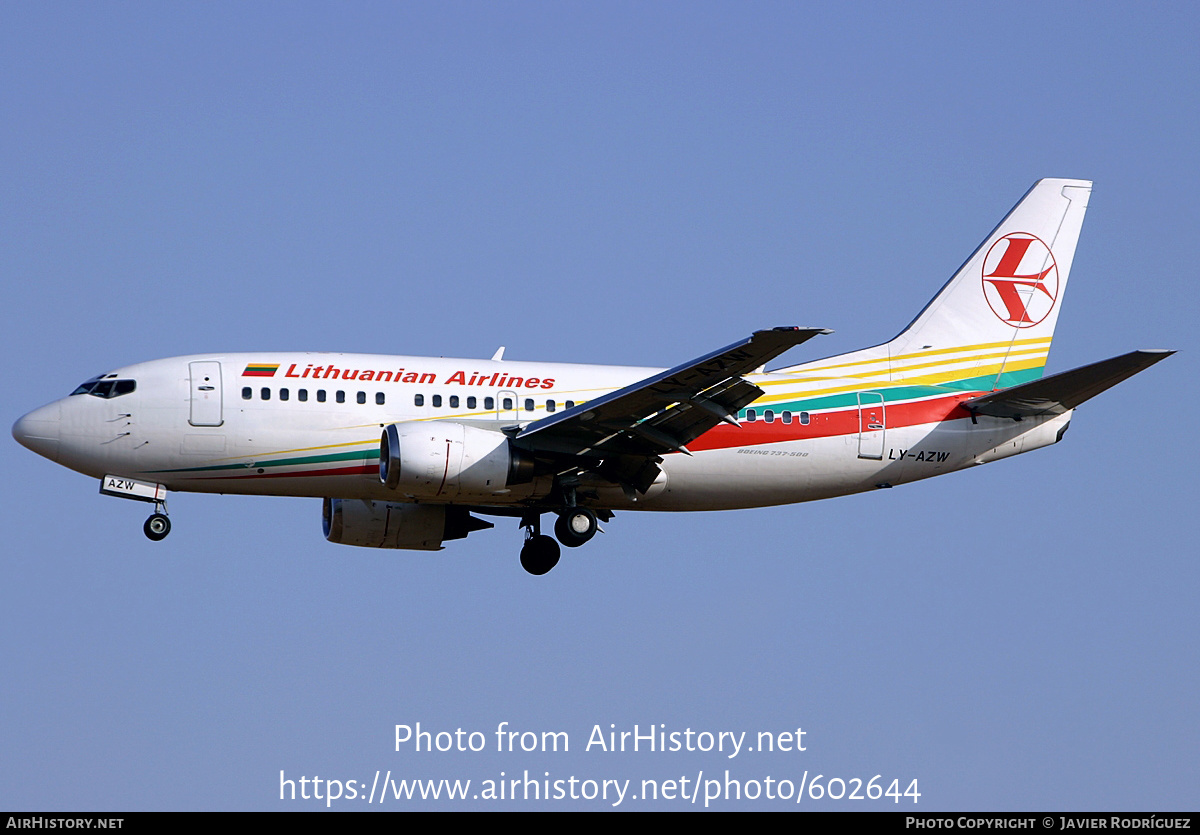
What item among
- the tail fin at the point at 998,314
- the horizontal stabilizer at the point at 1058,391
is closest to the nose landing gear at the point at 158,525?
the tail fin at the point at 998,314

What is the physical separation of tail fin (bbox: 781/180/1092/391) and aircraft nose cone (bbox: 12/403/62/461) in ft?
54.3

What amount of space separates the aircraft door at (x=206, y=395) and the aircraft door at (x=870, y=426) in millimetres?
14401

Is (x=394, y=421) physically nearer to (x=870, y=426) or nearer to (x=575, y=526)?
(x=575, y=526)

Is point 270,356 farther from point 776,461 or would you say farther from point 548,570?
point 776,461

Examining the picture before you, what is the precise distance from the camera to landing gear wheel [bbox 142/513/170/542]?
33562mm

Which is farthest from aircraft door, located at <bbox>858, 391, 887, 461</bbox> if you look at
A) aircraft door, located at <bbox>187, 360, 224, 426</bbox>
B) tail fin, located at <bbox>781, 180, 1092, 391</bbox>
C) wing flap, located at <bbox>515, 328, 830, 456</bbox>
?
aircraft door, located at <bbox>187, 360, 224, 426</bbox>

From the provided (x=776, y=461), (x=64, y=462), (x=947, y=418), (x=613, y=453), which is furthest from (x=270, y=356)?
(x=947, y=418)

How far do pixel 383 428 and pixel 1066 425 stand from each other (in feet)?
52.8

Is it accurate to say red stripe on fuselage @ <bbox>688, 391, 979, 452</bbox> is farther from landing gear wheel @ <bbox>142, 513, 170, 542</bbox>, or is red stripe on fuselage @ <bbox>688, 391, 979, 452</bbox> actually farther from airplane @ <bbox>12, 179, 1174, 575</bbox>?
landing gear wheel @ <bbox>142, 513, 170, 542</bbox>

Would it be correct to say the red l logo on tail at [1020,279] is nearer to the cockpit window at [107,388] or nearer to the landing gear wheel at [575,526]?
the landing gear wheel at [575,526]

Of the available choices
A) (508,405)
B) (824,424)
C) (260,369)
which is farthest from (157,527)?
(824,424)

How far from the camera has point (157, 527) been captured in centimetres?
3359

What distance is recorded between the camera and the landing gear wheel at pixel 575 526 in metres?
34.8

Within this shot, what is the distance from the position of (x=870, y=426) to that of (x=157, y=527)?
636 inches
